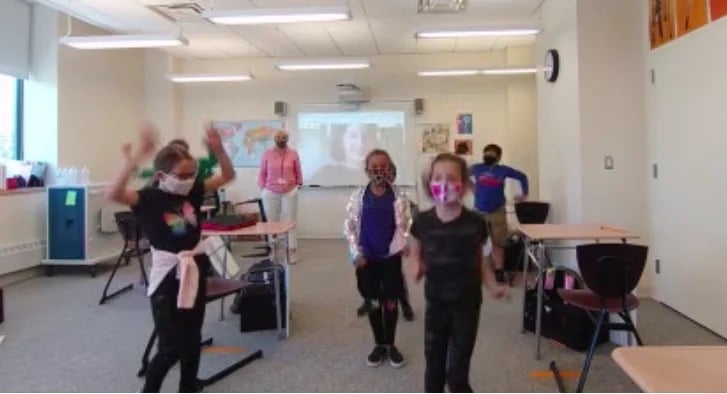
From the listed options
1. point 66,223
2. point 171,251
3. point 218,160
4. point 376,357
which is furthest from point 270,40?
point 171,251

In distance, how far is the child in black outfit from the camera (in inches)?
83.3

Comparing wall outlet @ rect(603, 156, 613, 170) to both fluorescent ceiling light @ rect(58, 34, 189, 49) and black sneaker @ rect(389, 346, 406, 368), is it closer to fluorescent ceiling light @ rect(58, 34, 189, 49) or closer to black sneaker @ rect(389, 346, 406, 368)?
black sneaker @ rect(389, 346, 406, 368)

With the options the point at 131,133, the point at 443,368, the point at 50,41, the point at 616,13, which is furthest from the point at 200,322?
the point at 131,133

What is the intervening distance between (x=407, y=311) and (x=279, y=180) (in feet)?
9.17

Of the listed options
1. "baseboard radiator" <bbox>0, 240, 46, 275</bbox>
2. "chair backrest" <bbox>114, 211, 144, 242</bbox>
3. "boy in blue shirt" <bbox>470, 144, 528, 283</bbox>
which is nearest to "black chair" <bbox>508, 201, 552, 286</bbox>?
"boy in blue shirt" <bbox>470, 144, 528, 283</bbox>

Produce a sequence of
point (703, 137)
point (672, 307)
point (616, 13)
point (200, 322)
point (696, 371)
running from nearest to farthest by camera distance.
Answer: point (696, 371)
point (200, 322)
point (703, 137)
point (672, 307)
point (616, 13)

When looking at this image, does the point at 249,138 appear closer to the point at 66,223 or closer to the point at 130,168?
the point at 66,223

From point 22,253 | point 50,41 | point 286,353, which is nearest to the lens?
point 286,353

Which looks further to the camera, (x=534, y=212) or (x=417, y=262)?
(x=534, y=212)

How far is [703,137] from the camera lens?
359cm

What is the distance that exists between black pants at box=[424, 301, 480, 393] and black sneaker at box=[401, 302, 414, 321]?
1.85m

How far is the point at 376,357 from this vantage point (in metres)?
3.07

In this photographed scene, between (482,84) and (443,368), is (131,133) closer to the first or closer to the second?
(482,84)

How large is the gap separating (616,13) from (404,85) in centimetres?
408
